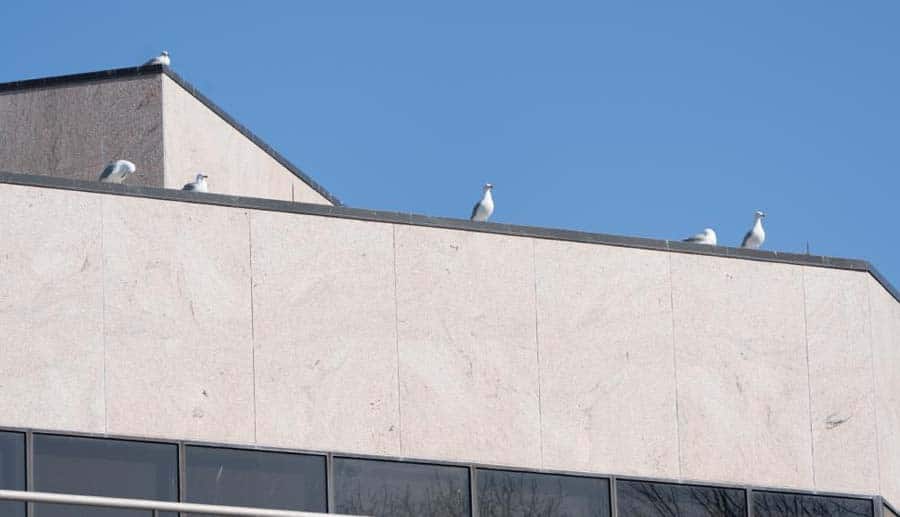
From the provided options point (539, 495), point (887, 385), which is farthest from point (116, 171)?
point (887, 385)

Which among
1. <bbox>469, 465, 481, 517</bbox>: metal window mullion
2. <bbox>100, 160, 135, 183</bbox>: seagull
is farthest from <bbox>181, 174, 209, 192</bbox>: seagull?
<bbox>469, 465, 481, 517</bbox>: metal window mullion

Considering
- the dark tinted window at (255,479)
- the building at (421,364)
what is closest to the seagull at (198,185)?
the building at (421,364)

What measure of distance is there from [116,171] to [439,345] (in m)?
5.29

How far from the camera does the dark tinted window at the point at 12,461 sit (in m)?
21.7

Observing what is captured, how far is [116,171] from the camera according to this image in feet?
88.2

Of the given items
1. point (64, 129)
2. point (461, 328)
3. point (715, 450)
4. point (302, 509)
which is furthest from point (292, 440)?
point (64, 129)

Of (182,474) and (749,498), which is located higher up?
(182,474)

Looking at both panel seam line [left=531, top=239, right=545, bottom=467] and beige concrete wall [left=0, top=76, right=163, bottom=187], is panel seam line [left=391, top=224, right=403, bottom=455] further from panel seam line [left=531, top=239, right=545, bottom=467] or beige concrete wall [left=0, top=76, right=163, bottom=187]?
beige concrete wall [left=0, top=76, right=163, bottom=187]

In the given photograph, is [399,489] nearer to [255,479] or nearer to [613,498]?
[255,479]

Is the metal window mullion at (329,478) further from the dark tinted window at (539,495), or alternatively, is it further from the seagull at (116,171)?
the seagull at (116,171)

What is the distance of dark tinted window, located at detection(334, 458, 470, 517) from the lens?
23203 millimetres

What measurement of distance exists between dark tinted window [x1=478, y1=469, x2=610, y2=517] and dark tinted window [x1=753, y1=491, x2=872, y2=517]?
1914mm

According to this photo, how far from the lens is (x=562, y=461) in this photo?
2417 centimetres

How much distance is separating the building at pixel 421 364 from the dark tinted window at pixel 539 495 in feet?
0.08
